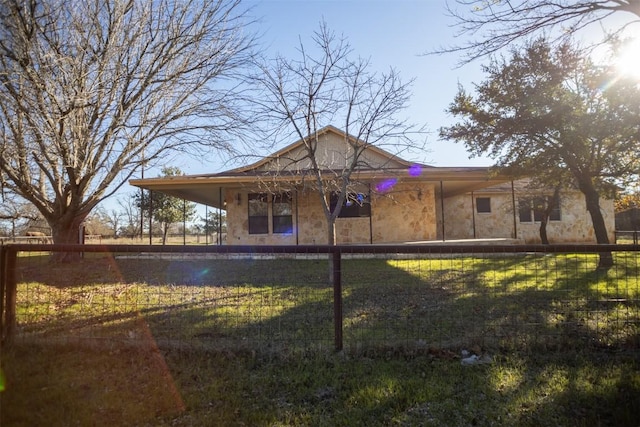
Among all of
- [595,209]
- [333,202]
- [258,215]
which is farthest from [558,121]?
[258,215]

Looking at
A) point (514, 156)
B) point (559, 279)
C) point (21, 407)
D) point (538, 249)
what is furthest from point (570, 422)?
point (514, 156)

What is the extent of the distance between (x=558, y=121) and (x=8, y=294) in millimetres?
11271

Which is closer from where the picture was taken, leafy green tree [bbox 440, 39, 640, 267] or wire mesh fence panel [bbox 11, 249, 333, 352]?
wire mesh fence panel [bbox 11, 249, 333, 352]

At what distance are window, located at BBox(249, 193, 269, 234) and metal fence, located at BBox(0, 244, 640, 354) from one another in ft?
21.0

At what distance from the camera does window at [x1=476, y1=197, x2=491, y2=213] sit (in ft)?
69.0

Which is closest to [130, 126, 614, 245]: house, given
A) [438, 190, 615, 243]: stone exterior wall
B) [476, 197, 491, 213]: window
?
[438, 190, 615, 243]: stone exterior wall

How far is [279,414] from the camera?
303 cm

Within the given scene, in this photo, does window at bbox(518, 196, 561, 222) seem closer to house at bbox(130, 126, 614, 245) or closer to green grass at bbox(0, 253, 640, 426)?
house at bbox(130, 126, 614, 245)

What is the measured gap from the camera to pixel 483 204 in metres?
21.1

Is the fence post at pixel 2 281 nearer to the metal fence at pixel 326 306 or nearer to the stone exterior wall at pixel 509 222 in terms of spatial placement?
the metal fence at pixel 326 306

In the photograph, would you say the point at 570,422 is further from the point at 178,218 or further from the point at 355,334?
the point at 178,218

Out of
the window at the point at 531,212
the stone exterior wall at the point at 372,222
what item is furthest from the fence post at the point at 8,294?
the window at the point at 531,212

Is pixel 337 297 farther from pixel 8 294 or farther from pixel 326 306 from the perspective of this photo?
pixel 8 294

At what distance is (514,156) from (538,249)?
8187 millimetres
